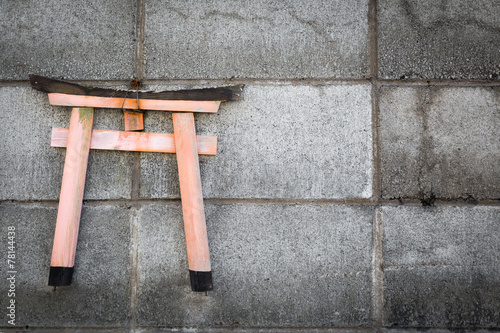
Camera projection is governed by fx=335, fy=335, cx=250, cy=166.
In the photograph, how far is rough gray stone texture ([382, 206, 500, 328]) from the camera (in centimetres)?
226

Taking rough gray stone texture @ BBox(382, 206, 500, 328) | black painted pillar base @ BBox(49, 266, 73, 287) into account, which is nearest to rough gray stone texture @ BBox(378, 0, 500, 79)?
rough gray stone texture @ BBox(382, 206, 500, 328)

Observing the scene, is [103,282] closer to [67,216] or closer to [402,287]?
[67,216]

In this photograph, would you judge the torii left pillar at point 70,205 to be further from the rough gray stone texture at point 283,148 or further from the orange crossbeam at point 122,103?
the rough gray stone texture at point 283,148

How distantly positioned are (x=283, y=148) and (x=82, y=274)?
1610mm

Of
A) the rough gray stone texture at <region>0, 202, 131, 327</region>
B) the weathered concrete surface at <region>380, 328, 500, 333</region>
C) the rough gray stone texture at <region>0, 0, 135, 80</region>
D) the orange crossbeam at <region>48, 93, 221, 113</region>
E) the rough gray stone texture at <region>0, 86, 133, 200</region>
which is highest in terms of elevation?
the rough gray stone texture at <region>0, 0, 135, 80</region>

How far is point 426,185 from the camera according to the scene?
7.55 feet

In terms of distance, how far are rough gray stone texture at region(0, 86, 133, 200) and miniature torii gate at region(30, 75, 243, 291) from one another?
0.09 metres

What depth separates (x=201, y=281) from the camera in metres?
2.14

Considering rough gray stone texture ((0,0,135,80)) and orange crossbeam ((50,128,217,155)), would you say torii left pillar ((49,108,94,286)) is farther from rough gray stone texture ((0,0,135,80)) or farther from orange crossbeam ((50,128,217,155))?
rough gray stone texture ((0,0,135,80))

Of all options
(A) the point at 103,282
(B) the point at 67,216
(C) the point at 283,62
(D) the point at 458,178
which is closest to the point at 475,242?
(D) the point at 458,178

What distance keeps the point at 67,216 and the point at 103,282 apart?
514 millimetres

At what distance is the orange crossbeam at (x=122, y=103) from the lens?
7.27 ft

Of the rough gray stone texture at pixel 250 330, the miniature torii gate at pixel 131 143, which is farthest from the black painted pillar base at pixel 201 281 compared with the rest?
the rough gray stone texture at pixel 250 330

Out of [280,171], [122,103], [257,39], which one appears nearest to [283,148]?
[280,171]
